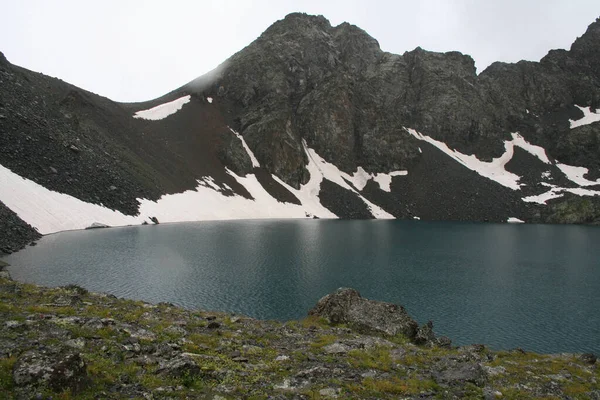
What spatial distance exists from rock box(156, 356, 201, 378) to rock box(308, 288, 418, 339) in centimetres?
1405

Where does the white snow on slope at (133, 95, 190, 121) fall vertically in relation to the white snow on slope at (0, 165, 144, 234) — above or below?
above

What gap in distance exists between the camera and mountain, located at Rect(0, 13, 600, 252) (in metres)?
75.4

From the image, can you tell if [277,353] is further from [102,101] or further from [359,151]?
[359,151]

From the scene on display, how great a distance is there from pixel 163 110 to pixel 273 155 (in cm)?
4799

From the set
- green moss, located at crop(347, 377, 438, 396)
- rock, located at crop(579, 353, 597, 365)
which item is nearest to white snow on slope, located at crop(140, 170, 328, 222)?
green moss, located at crop(347, 377, 438, 396)

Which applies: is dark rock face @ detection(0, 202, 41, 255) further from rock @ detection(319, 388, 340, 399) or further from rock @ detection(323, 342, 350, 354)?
rock @ detection(319, 388, 340, 399)

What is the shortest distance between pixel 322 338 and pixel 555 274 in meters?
51.5

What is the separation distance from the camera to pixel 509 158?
186 metres

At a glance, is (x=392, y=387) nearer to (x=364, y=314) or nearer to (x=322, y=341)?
(x=322, y=341)

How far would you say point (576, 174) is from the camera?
173125mm

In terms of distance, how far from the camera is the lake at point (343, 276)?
33594mm

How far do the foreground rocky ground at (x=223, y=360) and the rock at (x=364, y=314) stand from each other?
270 millimetres

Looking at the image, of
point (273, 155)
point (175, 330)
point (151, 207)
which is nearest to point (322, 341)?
point (175, 330)

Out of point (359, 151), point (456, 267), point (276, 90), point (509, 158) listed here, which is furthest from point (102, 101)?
point (509, 158)
